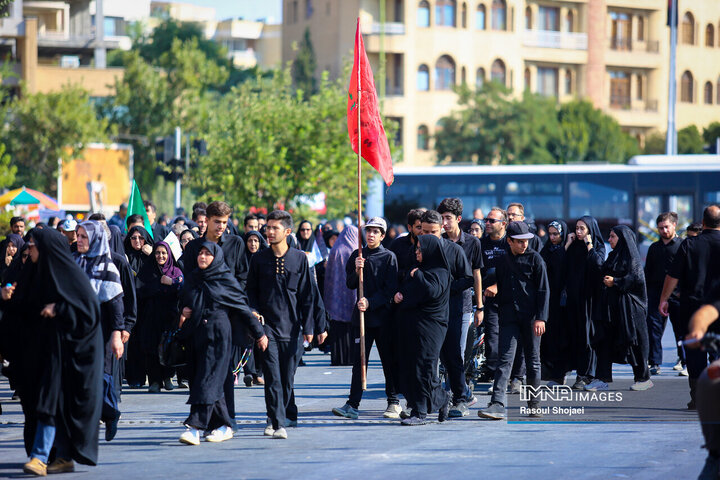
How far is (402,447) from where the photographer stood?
8664 millimetres

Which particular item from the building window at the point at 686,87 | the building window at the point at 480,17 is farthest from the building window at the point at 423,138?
the building window at the point at 686,87

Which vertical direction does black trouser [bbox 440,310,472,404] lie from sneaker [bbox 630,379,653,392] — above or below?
above

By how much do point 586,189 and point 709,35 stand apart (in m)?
41.4

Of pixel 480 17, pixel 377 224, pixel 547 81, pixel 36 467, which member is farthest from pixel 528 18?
pixel 36 467

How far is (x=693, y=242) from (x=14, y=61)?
161 ft

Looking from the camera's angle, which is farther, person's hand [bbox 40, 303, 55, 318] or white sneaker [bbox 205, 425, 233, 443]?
white sneaker [bbox 205, 425, 233, 443]

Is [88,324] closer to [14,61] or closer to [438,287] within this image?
[438,287]

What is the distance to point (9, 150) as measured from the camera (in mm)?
46188

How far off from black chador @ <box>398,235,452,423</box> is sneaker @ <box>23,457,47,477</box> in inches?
132

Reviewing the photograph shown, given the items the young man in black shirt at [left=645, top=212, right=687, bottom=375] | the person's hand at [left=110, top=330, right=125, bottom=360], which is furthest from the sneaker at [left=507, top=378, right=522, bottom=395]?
the person's hand at [left=110, top=330, right=125, bottom=360]

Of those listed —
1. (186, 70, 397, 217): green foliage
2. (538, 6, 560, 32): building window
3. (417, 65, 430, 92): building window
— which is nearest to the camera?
(186, 70, 397, 217): green foliage

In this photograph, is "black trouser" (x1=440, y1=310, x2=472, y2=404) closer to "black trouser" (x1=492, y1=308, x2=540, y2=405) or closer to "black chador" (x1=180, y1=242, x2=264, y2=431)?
"black trouser" (x1=492, y1=308, x2=540, y2=405)

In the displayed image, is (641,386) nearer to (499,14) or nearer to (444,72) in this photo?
(444,72)

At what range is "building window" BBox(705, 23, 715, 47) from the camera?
65625 millimetres
